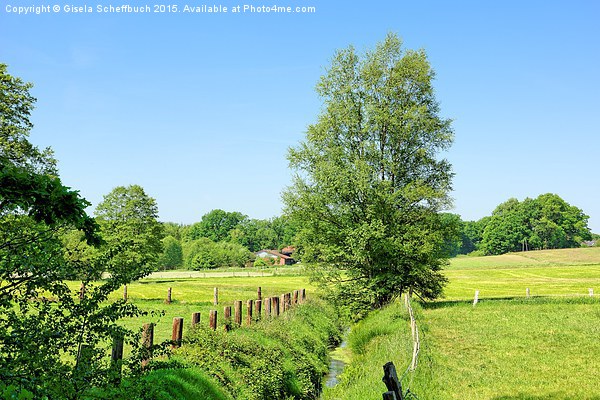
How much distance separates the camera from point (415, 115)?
26906 mm

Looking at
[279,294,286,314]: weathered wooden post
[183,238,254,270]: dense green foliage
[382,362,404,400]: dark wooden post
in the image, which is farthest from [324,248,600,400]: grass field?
[183,238,254,270]: dense green foliage

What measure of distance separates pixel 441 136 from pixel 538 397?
18673 mm

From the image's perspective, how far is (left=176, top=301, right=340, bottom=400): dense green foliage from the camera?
38.5 feet

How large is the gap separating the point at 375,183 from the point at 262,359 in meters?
14.6

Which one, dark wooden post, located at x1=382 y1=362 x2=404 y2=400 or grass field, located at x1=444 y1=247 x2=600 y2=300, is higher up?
dark wooden post, located at x1=382 y1=362 x2=404 y2=400

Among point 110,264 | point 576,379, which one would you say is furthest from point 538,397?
point 110,264

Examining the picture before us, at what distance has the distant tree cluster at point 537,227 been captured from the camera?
135 metres

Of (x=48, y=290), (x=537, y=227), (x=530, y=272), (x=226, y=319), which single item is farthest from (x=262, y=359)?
(x=537, y=227)

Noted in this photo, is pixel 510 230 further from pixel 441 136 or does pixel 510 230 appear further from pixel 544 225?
pixel 441 136

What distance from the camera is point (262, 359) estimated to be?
42.8 ft

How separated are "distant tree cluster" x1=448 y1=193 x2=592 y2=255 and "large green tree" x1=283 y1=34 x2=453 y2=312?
119751mm

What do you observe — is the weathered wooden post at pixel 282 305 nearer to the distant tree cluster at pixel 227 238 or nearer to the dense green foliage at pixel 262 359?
the dense green foliage at pixel 262 359

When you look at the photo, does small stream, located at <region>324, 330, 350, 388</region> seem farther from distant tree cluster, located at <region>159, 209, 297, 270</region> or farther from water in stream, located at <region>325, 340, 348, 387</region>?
distant tree cluster, located at <region>159, 209, 297, 270</region>

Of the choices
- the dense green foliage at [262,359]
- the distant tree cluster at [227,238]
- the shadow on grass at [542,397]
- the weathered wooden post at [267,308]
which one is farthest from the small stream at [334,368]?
the distant tree cluster at [227,238]
